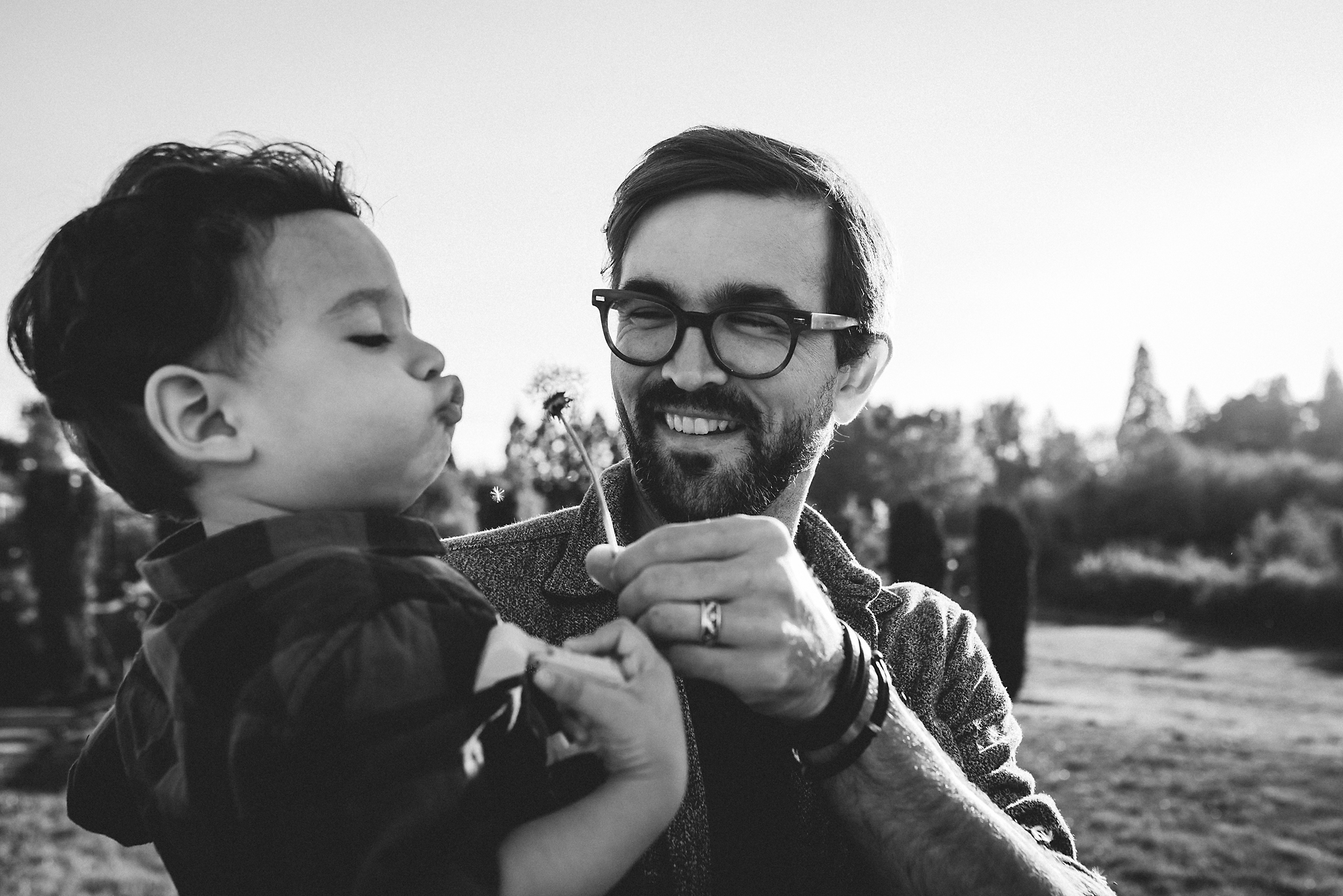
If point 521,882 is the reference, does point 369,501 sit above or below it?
above

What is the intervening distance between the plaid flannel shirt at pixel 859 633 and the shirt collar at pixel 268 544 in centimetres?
98

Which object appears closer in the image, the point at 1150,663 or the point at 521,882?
the point at 521,882

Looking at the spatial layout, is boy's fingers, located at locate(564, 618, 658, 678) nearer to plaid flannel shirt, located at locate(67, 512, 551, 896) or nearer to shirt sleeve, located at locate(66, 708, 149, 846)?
plaid flannel shirt, located at locate(67, 512, 551, 896)

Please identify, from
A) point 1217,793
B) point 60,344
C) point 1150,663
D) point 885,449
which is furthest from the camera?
point 885,449

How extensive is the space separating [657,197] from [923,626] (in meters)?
1.57

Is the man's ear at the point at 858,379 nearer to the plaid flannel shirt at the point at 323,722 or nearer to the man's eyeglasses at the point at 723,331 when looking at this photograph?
the man's eyeglasses at the point at 723,331

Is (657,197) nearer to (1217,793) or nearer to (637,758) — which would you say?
(637,758)

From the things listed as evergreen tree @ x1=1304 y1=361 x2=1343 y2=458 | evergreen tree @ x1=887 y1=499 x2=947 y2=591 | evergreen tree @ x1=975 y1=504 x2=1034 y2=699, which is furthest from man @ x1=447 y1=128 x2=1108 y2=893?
evergreen tree @ x1=1304 y1=361 x2=1343 y2=458

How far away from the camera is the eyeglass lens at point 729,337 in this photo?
2.74m

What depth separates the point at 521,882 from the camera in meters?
1.29

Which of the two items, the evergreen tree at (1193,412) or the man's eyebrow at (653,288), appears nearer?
the man's eyebrow at (653,288)

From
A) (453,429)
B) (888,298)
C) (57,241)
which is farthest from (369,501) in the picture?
(888,298)

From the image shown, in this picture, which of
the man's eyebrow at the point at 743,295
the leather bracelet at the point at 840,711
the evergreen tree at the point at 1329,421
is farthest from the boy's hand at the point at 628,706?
the evergreen tree at the point at 1329,421

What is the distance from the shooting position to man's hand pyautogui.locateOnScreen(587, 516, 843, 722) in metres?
1.54
